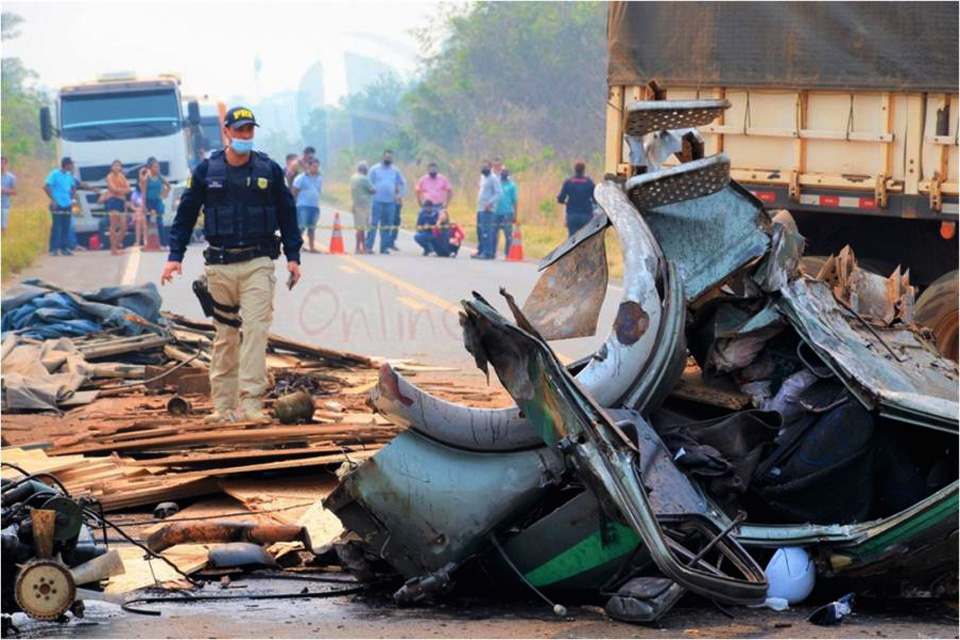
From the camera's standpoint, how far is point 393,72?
98.4m

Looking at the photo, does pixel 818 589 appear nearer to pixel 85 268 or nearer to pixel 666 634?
pixel 666 634

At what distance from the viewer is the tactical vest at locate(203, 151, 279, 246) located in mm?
10203

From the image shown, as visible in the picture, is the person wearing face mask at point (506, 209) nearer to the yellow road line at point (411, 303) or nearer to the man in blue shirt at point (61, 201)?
the man in blue shirt at point (61, 201)

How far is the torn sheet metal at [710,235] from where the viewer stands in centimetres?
686

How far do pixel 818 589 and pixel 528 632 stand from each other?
3.86 feet

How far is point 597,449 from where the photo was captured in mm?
5551

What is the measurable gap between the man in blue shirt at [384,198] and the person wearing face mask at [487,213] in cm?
173

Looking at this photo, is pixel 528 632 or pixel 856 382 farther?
pixel 856 382

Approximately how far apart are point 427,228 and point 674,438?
25.0m

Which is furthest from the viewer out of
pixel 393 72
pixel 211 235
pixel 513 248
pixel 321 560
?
pixel 393 72

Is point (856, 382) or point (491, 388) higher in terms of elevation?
point (856, 382)

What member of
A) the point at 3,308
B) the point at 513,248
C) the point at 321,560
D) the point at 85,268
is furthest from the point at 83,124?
the point at 321,560

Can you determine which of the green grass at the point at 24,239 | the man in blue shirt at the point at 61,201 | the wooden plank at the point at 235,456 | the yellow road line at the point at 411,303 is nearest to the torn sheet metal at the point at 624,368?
the wooden plank at the point at 235,456

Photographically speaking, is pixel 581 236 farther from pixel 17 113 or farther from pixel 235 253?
pixel 17 113
